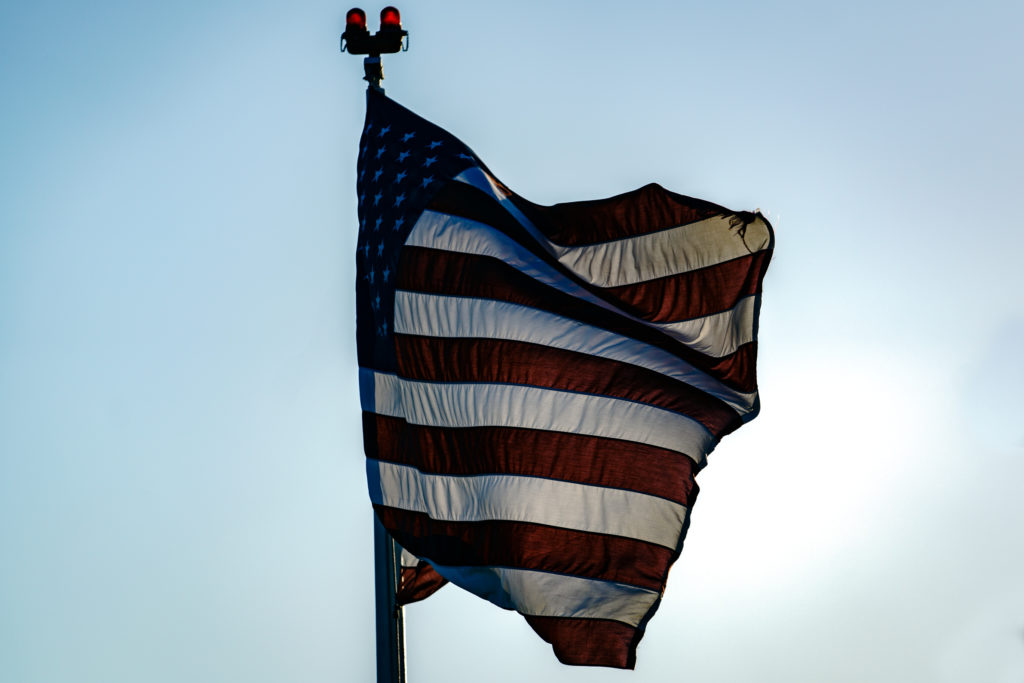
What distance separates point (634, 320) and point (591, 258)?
0.84 metres

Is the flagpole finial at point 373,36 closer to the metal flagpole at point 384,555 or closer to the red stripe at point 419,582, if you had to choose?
the metal flagpole at point 384,555

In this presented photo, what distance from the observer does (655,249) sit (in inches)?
520

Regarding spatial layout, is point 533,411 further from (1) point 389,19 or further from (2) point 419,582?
(1) point 389,19

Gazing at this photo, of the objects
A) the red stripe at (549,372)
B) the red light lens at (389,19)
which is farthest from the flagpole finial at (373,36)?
the red stripe at (549,372)

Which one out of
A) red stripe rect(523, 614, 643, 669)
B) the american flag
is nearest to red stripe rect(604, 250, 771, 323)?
the american flag

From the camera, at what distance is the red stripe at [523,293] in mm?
12531

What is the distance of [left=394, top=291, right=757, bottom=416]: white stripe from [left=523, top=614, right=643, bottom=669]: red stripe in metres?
2.75

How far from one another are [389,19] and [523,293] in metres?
3.21

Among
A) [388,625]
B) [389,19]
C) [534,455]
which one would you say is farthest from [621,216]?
[388,625]

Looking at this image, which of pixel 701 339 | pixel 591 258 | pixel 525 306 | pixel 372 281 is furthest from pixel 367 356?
pixel 701 339

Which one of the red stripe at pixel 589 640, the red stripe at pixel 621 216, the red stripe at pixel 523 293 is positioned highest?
the red stripe at pixel 621 216

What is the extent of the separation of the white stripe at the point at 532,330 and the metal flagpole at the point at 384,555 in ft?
6.89

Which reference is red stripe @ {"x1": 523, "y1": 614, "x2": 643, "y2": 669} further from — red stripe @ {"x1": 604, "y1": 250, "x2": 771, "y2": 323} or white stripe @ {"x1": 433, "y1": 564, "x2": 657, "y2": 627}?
red stripe @ {"x1": 604, "y1": 250, "x2": 771, "y2": 323}

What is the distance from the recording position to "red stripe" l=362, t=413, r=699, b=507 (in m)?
12.2
